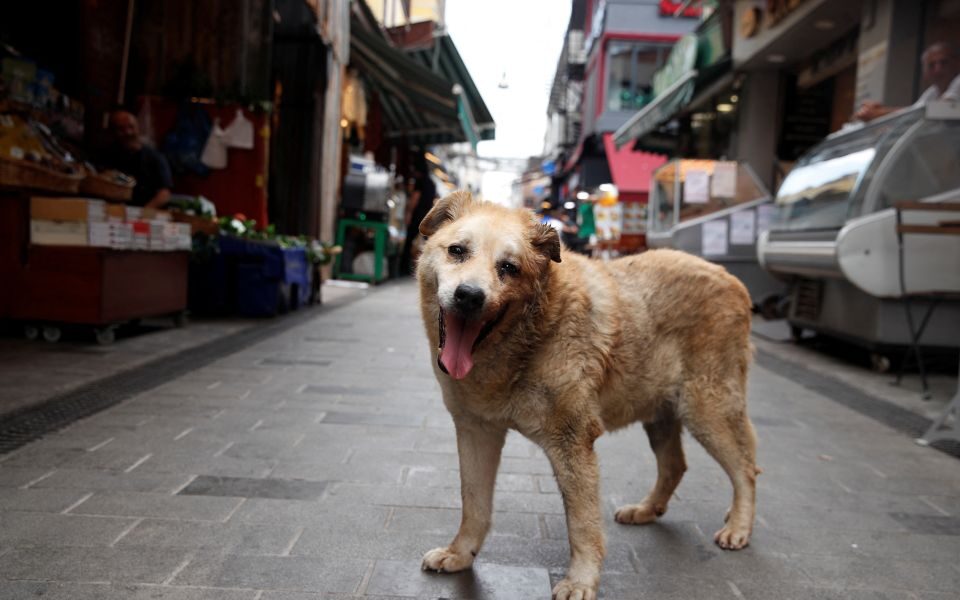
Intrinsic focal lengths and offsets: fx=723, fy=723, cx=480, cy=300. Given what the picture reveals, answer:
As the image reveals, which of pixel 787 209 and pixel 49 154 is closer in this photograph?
pixel 49 154

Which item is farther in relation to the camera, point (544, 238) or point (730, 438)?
point (730, 438)

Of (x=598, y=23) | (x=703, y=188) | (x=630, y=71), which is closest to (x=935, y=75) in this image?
(x=703, y=188)

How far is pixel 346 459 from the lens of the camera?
13.2 ft

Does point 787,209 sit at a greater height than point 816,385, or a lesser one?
greater

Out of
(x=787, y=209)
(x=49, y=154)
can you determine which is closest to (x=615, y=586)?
(x=49, y=154)

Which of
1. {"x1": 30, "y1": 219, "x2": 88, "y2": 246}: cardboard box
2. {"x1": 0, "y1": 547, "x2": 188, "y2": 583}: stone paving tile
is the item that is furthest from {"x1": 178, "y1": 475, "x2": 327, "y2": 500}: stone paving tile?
{"x1": 30, "y1": 219, "x2": 88, "y2": 246}: cardboard box

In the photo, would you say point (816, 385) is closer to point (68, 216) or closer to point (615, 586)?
point (615, 586)

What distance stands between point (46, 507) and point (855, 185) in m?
7.58

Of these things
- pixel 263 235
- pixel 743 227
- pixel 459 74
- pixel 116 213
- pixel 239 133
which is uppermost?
pixel 459 74

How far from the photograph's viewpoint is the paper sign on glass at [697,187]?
44.2 feet

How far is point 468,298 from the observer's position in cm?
226

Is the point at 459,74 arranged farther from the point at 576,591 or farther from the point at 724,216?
the point at 576,591

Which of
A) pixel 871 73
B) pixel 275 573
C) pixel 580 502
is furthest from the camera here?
pixel 871 73

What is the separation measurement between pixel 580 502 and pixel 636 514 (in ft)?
3.12
